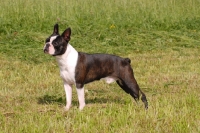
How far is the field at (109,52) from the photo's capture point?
6367 mm

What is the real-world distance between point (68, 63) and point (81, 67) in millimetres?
216

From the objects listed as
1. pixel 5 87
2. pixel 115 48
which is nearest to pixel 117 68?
pixel 5 87

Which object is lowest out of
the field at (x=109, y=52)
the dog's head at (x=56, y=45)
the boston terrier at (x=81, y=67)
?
the field at (x=109, y=52)

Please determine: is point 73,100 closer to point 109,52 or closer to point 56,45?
point 56,45

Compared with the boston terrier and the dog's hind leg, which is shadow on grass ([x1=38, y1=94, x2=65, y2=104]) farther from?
the dog's hind leg

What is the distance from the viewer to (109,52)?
1329 centimetres

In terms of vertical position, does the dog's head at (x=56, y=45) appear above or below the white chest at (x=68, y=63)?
above

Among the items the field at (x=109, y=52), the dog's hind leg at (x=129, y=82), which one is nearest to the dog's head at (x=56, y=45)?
the field at (x=109, y=52)

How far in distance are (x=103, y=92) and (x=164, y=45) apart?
229 inches

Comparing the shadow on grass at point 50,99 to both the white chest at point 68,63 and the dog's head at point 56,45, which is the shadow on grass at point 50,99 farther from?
the dog's head at point 56,45

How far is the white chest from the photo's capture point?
7398 millimetres

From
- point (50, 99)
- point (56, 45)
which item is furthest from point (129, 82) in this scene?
point (50, 99)

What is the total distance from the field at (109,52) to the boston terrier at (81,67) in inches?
9.5

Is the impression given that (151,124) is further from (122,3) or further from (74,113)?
(122,3)
